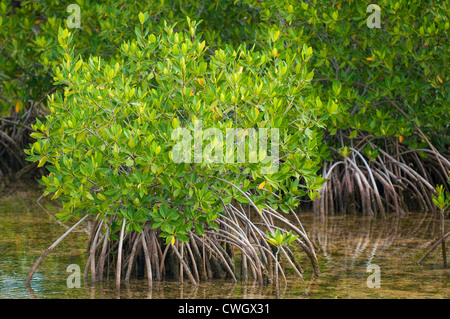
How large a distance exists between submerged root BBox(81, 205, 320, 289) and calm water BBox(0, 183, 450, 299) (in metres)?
0.11

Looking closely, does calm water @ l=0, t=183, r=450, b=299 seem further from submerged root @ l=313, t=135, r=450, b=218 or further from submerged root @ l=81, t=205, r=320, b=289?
submerged root @ l=313, t=135, r=450, b=218

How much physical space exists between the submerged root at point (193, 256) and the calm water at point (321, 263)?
11 centimetres

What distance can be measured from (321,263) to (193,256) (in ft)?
3.61

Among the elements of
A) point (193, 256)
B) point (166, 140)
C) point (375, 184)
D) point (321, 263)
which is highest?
point (166, 140)

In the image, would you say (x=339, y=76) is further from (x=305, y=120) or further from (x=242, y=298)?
(x=242, y=298)

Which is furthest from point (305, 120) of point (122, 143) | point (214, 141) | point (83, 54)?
point (83, 54)

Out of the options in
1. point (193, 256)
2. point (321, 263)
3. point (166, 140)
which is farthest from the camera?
point (321, 263)

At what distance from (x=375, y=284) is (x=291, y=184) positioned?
83cm

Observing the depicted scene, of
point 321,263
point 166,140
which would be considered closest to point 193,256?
point 166,140

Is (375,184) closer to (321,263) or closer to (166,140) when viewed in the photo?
(321,263)

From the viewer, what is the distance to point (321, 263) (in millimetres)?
5648

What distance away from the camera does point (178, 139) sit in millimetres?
4516

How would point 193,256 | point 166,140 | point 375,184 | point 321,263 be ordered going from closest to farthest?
point 166,140
point 193,256
point 321,263
point 375,184

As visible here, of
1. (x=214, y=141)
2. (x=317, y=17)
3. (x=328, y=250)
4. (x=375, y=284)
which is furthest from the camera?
(x=317, y=17)
